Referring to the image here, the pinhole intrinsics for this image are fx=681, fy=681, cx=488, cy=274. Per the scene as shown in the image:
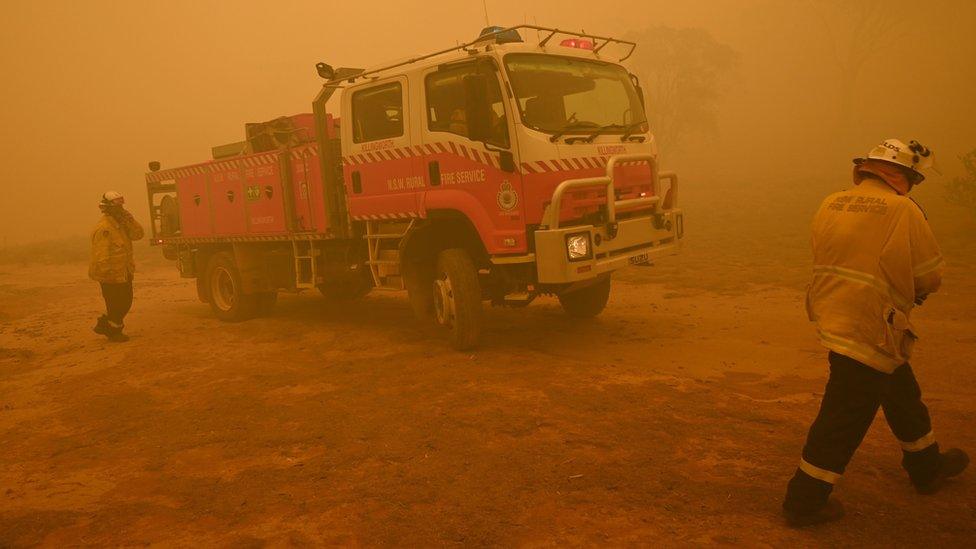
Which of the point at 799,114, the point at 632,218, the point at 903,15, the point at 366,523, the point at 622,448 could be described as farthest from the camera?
the point at 799,114

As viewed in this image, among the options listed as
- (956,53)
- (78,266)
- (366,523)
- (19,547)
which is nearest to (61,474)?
(19,547)

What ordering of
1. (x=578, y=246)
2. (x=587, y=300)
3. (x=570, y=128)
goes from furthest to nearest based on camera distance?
Answer: (x=587, y=300), (x=570, y=128), (x=578, y=246)

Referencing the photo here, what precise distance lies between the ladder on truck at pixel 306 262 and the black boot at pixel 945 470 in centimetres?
685

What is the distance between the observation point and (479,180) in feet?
20.8

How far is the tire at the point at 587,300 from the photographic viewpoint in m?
8.09

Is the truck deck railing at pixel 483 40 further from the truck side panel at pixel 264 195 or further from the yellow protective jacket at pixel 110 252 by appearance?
the yellow protective jacket at pixel 110 252

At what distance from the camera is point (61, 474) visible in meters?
4.56

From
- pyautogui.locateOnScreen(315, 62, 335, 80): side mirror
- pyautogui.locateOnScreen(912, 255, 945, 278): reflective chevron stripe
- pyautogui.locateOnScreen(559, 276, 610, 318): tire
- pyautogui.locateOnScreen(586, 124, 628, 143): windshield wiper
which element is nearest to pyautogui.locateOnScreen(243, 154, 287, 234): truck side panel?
pyautogui.locateOnScreen(315, 62, 335, 80): side mirror

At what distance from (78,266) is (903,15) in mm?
46719

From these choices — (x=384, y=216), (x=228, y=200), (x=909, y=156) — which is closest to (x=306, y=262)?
(x=228, y=200)

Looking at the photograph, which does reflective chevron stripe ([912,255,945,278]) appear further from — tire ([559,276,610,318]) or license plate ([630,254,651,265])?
tire ([559,276,610,318])

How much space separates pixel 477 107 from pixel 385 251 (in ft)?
7.21

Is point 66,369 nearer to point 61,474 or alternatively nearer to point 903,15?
point 61,474

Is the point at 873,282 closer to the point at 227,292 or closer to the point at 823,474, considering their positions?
the point at 823,474
